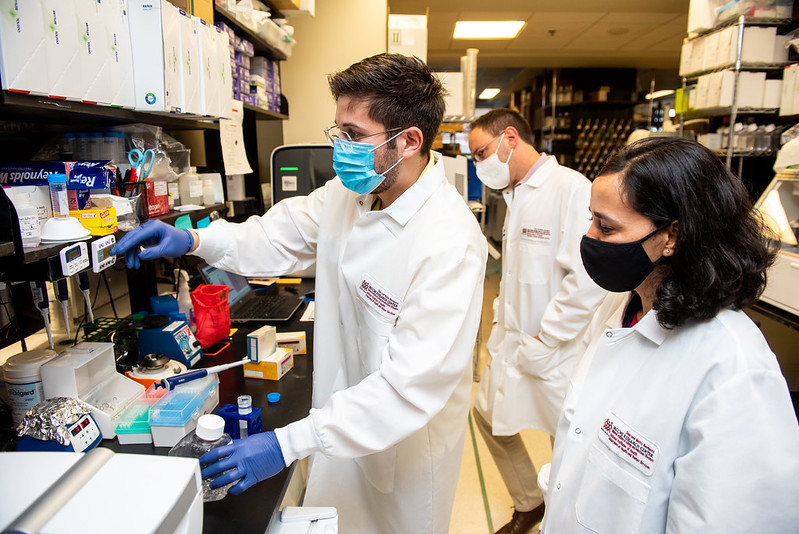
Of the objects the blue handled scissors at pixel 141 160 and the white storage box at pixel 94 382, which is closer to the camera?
the white storage box at pixel 94 382

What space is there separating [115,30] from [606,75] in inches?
376

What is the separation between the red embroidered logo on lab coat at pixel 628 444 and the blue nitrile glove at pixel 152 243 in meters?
1.20

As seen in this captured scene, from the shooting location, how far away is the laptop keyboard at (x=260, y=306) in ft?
7.23

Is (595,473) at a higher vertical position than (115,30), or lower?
lower

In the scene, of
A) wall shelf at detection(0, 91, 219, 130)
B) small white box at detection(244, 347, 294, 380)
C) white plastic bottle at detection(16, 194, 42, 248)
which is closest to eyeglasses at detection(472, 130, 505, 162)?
wall shelf at detection(0, 91, 219, 130)

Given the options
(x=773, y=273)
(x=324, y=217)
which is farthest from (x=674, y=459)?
(x=773, y=273)

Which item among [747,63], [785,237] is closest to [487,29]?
[747,63]

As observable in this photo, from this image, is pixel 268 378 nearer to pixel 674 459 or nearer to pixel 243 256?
pixel 243 256

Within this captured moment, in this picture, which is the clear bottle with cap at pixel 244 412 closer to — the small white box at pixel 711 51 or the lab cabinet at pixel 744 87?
the lab cabinet at pixel 744 87

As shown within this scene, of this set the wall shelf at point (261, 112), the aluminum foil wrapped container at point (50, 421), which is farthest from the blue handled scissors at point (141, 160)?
the wall shelf at point (261, 112)

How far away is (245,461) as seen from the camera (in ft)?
3.40

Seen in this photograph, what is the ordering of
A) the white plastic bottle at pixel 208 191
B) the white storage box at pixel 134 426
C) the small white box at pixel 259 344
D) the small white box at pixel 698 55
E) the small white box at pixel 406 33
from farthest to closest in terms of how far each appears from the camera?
the small white box at pixel 698 55, the small white box at pixel 406 33, the white plastic bottle at pixel 208 191, the small white box at pixel 259 344, the white storage box at pixel 134 426

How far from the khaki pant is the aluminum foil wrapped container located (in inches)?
72.8

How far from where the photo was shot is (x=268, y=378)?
1.64m
